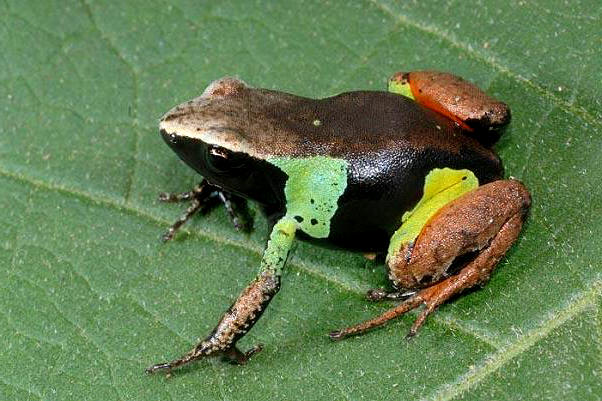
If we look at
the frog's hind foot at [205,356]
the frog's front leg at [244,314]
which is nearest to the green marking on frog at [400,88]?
the frog's front leg at [244,314]

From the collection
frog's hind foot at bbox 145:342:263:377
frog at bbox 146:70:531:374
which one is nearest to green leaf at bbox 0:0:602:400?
frog's hind foot at bbox 145:342:263:377

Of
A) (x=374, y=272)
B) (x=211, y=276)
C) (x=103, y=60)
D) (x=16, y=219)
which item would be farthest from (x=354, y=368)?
(x=103, y=60)

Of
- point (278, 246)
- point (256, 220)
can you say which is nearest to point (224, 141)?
point (278, 246)

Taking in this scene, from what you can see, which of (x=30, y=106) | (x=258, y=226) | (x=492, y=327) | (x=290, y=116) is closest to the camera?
(x=492, y=327)

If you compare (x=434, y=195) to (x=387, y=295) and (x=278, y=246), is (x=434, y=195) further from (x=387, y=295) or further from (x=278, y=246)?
(x=278, y=246)

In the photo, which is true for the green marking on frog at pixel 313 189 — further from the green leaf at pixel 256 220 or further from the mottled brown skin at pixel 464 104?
the mottled brown skin at pixel 464 104

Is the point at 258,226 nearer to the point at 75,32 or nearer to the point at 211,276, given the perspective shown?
the point at 211,276
